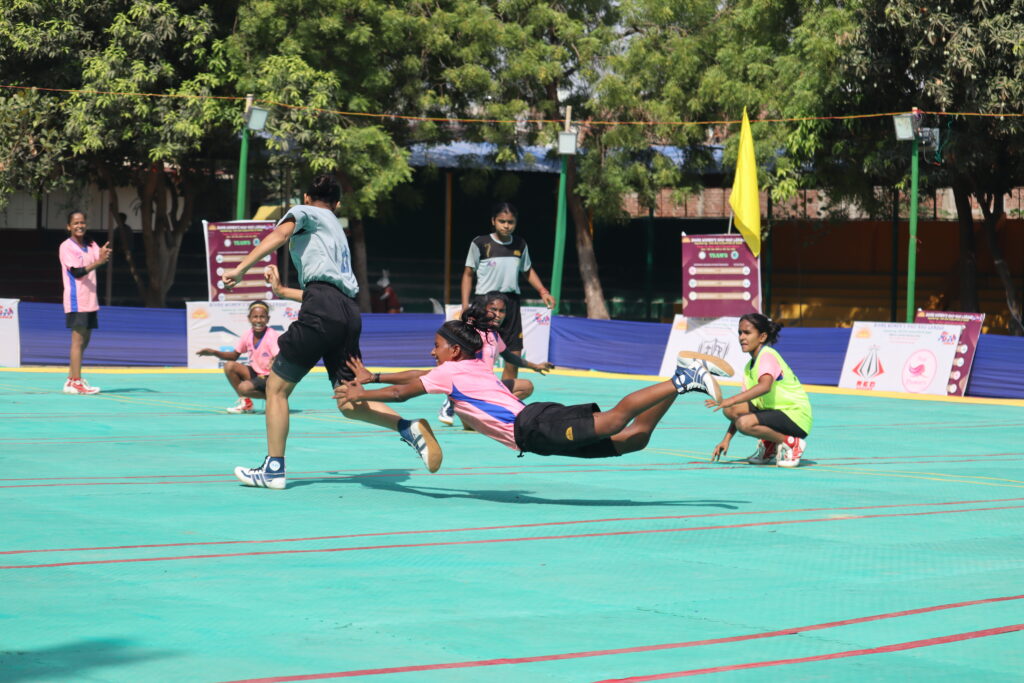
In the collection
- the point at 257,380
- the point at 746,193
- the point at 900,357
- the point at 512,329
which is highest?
the point at 746,193

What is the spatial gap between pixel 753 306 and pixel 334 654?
794 inches

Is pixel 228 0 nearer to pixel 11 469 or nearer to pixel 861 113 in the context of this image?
pixel 861 113

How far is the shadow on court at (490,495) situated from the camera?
9422 mm

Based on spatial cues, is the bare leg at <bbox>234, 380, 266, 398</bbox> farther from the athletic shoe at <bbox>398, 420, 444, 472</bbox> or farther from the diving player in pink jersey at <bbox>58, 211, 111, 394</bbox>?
the athletic shoe at <bbox>398, 420, 444, 472</bbox>

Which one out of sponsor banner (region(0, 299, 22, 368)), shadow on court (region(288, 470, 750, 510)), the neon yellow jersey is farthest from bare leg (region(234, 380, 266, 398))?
sponsor banner (region(0, 299, 22, 368))

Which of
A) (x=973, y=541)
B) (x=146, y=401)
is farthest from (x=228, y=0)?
(x=973, y=541)

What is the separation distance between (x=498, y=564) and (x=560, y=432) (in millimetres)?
1398

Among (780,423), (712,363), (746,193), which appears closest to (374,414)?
(712,363)

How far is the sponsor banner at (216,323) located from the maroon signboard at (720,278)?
6.62 m

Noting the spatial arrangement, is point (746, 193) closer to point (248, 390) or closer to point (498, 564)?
point (248, 390)

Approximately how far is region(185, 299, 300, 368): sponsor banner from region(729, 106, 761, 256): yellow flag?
27.0 ft

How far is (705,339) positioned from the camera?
24.5 meters

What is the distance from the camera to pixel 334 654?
5367 millimetres

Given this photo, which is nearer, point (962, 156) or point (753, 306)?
point (753, 306)
